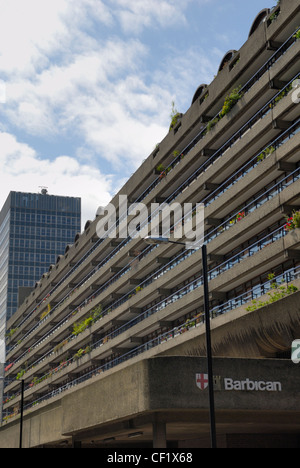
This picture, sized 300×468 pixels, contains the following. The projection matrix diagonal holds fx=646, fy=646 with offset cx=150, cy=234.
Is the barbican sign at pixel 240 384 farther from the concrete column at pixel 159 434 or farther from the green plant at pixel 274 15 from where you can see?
the green plant at pixel 274 15

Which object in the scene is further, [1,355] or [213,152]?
[1,355]

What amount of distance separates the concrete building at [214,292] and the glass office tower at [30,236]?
336 ft

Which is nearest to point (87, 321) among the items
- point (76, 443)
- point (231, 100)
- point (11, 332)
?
point (76, 443)

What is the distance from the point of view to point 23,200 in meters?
186

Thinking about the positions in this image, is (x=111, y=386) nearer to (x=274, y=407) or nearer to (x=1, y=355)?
(x=274, y=407)

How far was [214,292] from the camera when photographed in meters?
45.9

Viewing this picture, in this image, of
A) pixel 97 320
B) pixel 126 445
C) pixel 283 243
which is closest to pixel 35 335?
pixel 97 320

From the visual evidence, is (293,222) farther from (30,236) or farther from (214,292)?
(30,236)

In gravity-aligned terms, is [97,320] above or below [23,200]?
below

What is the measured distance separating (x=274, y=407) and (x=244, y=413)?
1558mm

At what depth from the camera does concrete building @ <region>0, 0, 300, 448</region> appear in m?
27.1

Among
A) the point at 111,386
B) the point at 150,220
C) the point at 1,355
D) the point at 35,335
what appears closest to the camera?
the point at 111,386

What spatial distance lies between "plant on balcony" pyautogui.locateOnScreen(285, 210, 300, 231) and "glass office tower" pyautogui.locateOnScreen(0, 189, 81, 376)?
141m

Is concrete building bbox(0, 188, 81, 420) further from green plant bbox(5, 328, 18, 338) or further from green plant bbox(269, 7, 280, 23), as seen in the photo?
green plant bbox(269, 7, 280, 23)
